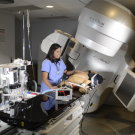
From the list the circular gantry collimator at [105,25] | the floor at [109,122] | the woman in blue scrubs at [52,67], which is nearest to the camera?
the circular gantry collimator at [105,25]

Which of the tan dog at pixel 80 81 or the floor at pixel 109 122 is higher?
the tan dog at pixel 80 81

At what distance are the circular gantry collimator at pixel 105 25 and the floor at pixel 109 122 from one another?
1.29m

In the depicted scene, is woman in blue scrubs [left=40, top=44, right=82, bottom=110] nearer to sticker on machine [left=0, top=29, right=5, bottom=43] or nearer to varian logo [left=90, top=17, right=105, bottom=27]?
varian logo [left=90, top=17, right=105, bottom=27]

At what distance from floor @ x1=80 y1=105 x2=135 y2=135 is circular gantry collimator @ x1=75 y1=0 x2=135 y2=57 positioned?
1289 mm

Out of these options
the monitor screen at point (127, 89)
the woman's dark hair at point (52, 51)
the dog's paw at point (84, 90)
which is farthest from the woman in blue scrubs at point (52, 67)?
the monitor screen at point (127, 89)

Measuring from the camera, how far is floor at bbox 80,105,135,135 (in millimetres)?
2639

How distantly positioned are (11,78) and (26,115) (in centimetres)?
91

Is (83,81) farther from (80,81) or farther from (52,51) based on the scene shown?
(52,51)

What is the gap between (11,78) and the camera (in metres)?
2.05

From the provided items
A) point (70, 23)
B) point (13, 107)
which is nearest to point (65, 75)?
point (13, 107)

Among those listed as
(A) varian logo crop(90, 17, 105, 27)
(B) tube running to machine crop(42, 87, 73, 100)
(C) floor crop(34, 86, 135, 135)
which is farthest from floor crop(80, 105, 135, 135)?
(A) varian logo crop(90, 17, 105, 27)

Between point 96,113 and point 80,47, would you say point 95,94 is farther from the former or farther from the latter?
point 80,47

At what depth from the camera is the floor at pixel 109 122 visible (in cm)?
264

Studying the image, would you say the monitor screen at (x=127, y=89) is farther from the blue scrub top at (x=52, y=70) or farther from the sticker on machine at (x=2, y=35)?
the sticker on machine at (x=2, y=35)
